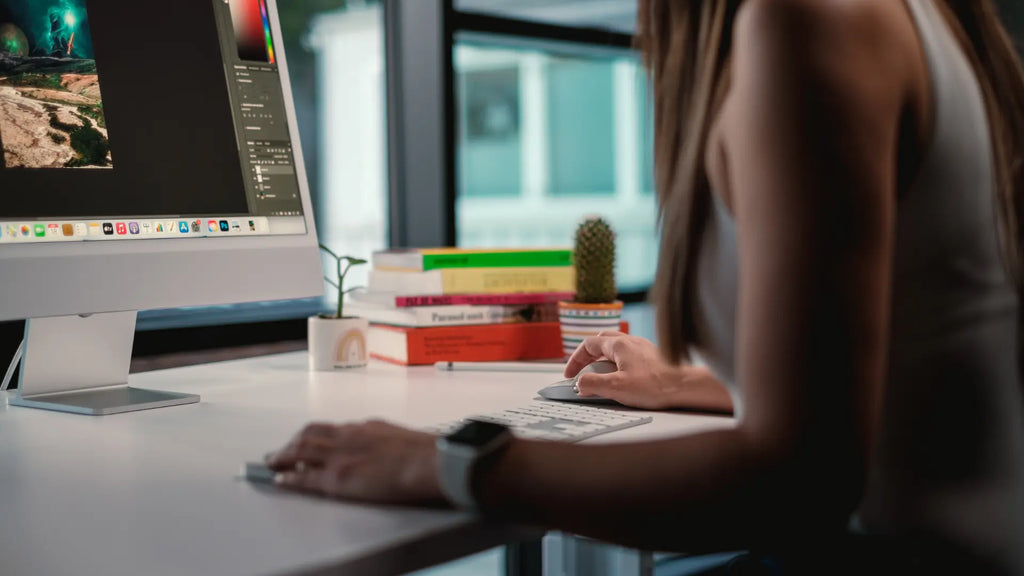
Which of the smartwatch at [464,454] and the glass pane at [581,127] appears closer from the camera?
the smartwatch at [464,454]

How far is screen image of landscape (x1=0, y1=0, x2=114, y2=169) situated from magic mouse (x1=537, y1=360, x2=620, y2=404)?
2.02ft

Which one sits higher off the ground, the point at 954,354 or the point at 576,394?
the point at 954,354

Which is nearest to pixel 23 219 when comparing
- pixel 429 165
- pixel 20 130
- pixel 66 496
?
pixel 20 130

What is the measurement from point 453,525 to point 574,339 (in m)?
0.91

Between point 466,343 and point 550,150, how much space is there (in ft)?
10.4

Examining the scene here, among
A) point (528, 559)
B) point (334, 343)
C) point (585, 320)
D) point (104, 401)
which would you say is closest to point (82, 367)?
point (104, 401)

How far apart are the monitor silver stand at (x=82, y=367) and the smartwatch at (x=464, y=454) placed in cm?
64

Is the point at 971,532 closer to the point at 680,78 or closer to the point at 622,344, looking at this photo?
the point at 680,78

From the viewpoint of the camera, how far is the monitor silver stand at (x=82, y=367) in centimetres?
129

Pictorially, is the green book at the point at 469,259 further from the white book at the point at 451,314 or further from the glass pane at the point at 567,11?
the glass pane at the point at 567,11

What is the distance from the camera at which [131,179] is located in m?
1.29

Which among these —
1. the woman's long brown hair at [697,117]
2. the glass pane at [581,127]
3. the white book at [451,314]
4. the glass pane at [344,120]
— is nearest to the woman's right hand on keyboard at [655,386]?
the woman's long brown hair at [697,117]

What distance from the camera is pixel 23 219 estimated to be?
1185mm

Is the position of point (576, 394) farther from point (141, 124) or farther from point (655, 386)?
point (141, 124)
